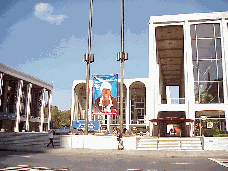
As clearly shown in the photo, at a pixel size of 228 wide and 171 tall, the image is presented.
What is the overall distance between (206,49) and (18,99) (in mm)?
54856

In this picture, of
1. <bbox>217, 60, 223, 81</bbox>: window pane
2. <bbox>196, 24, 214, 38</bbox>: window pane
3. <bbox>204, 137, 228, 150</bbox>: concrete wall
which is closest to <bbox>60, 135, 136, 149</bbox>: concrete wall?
<bbox>204, 137, 228, 150</bbox>: concrete wall

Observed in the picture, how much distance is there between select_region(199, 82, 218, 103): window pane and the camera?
1615 inches

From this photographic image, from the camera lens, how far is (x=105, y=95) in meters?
43.2

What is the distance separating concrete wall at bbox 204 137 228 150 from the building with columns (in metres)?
56.9

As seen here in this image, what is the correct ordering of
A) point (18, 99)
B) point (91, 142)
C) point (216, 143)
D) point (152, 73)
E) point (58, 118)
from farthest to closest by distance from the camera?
point (58, 118) → point (18, 99) → point (152, 73) → point (91, 142) → point (216, 143)

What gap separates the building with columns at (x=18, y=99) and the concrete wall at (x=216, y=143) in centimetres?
5692

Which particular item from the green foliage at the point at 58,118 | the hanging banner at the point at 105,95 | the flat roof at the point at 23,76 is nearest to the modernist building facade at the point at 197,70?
the hanging banner at the point at 105,95

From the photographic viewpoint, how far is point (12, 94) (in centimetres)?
8519

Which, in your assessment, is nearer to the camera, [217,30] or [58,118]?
[217,30]

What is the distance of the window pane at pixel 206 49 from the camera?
139 feet

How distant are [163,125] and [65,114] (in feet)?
245

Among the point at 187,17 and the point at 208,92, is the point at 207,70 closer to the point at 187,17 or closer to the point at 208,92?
the point at 208,92

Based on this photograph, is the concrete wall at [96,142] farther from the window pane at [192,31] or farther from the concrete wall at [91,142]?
the window pane at [192,31]

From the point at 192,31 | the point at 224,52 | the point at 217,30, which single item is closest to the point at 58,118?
the point at 192,31
